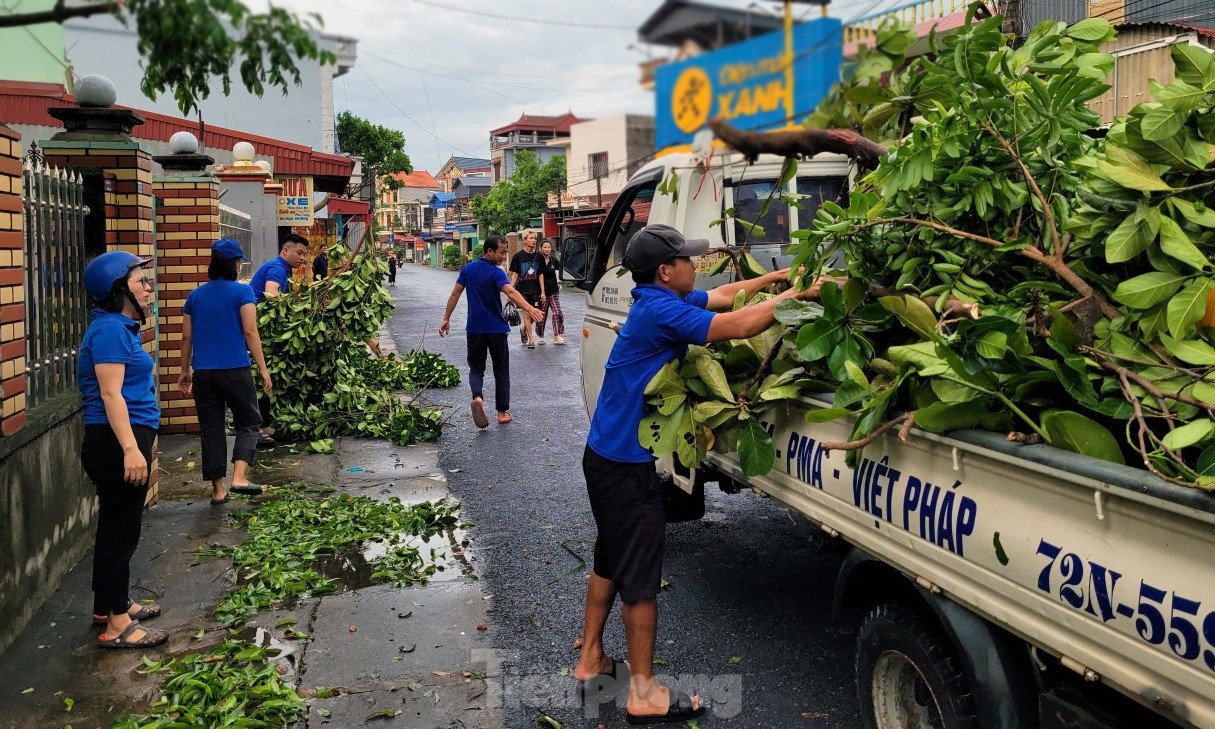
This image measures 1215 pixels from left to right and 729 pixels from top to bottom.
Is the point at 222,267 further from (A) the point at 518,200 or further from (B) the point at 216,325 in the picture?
(A) the point at 518,200

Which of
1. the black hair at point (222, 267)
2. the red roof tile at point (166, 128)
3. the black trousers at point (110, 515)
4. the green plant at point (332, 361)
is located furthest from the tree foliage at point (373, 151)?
the black trousers at point (110, 515)

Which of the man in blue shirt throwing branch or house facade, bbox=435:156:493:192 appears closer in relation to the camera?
house facade, bbox=435:156:493:192

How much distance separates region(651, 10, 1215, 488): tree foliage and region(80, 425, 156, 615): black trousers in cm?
249

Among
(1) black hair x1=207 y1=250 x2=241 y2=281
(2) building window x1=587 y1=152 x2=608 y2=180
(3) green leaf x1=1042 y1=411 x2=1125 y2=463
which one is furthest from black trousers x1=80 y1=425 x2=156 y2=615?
(3) green leaf x1=1042 y1=411 x2=1125 y2=463

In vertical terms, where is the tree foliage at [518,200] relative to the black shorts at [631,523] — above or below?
above

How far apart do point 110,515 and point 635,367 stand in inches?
99.1

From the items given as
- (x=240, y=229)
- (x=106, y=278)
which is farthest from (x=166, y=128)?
(x=106, y=278)

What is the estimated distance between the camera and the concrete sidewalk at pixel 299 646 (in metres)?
3.82

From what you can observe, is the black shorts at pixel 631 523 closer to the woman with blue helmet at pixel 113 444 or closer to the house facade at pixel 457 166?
the house facade at pixel 457 166

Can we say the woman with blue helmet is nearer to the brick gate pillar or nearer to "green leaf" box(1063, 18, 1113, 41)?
"green leaf" box(1063, 18, 1113, 41)

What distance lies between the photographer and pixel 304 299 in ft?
30.3

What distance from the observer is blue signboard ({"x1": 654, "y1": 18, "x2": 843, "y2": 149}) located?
5.06 ft

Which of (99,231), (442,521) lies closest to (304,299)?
(99,231)

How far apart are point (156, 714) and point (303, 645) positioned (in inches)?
30.3
